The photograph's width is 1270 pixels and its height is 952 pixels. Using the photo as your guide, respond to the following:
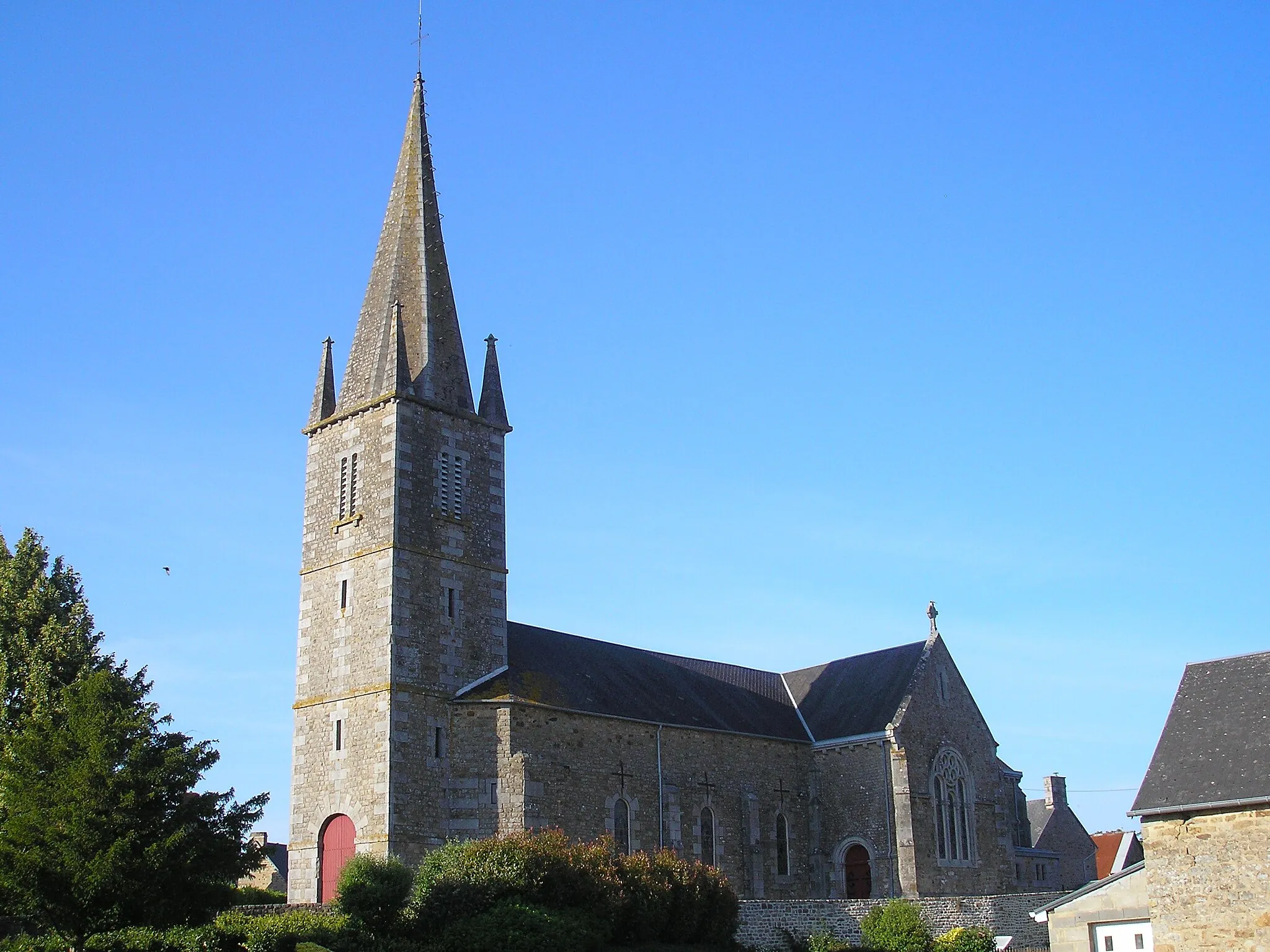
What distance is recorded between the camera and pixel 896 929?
31812 mm

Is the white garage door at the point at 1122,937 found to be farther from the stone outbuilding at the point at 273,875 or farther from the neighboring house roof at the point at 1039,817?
the stone outbuilding at the point at 273,875

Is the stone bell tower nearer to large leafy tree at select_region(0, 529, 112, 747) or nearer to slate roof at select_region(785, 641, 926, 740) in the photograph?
large leafy tree at select_region(0, 529, 112, 747)

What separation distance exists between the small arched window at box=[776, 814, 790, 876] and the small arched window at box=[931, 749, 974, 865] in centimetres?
440

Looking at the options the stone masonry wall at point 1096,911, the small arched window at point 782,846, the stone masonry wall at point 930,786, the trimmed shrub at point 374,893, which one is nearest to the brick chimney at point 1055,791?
the stone masonry wall at point 930,786

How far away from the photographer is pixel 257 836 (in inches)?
2397

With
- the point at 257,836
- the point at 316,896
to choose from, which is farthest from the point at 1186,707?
the point at 257,836

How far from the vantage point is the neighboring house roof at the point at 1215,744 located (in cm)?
2358

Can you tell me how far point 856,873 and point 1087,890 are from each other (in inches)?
489

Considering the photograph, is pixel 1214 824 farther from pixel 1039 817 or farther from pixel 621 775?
pixel 1039 817

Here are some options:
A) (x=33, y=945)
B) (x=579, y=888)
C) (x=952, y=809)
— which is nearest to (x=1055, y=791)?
(x=952, y=809)

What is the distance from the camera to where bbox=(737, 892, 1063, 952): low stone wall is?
31078 mm

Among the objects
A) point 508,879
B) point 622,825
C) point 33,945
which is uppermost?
point 622,825

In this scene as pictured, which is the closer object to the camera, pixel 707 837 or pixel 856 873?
pixel 707 837

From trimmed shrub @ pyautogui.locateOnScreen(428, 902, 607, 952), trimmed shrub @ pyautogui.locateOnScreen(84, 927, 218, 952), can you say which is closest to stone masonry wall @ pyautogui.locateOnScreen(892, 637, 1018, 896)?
trimmed shrub @ pyautogui.locateOnScreen(428, 902, 607, 952)
